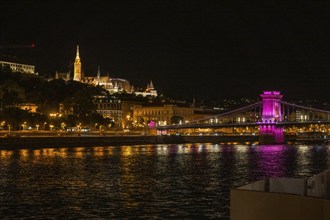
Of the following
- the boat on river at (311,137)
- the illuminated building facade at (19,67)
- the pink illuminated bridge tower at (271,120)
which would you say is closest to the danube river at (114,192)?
the pink illuminated bridge tower at (271,120)

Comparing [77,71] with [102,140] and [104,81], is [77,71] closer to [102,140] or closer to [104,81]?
[104,81]

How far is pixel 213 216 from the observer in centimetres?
1313

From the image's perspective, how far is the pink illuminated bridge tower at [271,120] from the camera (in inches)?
3231

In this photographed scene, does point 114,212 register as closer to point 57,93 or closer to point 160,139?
point 160,139

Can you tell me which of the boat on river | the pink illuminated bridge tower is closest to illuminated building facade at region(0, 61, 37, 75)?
the pink illuminated bridge tower

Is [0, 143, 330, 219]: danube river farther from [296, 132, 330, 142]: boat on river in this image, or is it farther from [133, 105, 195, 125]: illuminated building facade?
[133, 105, 195, 125]: illuminated building facade

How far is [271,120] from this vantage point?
85.8 m

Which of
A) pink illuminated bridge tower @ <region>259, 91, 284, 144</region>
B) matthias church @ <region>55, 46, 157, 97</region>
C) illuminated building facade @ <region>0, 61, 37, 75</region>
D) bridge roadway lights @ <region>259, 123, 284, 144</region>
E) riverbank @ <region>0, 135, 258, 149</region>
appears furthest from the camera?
matthias church @ <region>55, 46, 157, 97</region>

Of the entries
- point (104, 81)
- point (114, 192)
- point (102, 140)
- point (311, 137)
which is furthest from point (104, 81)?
point (114, 192)

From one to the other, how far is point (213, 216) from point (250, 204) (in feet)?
30.0

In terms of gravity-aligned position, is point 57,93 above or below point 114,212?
above

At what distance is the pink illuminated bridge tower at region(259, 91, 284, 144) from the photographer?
82.1 m

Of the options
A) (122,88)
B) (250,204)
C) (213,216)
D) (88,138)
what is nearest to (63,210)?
(213,216)

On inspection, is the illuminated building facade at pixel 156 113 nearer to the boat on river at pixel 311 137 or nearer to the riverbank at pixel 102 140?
the boat on river at pixel 311 137
